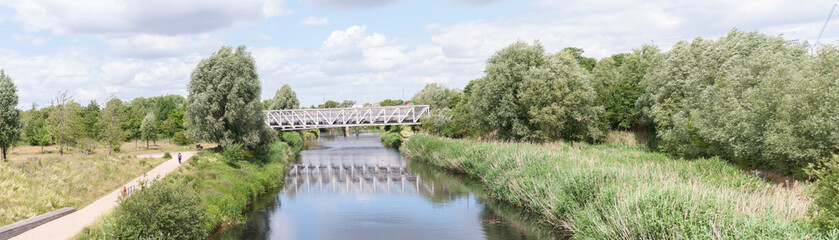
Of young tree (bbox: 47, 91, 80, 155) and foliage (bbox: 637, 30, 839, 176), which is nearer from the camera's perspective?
foliage (bbox: 637, 30, 839, 176)

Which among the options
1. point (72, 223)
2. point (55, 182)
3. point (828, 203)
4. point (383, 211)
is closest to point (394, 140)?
point (383, 211)

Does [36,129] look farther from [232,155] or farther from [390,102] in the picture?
[390,102]

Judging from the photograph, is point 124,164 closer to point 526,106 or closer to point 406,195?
point 406,195

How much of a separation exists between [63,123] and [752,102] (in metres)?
50.7

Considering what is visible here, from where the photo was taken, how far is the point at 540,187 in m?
24.7

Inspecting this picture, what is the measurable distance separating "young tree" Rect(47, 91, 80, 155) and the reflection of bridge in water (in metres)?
18.5

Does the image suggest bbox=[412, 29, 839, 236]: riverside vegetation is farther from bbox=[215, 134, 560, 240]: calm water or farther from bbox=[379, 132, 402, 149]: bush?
bbox=[379, 132, 402, 149]: bush

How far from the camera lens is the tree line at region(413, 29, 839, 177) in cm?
2405

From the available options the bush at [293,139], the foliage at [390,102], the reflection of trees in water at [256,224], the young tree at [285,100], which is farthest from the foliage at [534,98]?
the foliage at [390,102]

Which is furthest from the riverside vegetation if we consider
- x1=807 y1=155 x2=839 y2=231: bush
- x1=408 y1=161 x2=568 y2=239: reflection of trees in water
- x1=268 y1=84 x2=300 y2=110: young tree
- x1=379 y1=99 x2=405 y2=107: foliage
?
x1=379 y1=99 x2=405 y2=107: foliage

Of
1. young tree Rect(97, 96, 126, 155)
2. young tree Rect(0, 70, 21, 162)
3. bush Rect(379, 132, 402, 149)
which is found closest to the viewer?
young tree Rect(0, 70, 21, 162)

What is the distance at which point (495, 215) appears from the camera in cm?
2775

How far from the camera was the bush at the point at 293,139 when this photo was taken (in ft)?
247

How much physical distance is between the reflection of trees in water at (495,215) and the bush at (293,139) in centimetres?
3769
